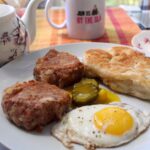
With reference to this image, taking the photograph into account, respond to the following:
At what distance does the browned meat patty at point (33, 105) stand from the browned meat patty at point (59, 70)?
0.37 ft

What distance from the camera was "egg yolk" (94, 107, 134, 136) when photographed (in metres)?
0.73

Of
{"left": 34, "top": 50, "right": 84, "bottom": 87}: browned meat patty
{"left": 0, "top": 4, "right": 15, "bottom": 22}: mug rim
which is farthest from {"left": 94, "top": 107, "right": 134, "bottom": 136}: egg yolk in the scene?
{"left": 0, "top": 4, "right": 15, "bottom": 22}: mug rim

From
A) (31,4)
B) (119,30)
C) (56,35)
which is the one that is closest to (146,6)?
(119,30)

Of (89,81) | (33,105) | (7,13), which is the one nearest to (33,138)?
(33,105)

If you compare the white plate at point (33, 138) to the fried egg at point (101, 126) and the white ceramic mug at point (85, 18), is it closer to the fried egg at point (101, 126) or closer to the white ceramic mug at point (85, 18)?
the fried egg at point (101, 126)

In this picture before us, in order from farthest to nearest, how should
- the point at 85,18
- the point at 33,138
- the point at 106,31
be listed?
the point at 106,31 < the point at 85,18 < the point at 33,138

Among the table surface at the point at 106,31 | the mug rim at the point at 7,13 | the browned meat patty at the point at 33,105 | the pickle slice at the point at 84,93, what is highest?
the mug rim at the point at 7,13

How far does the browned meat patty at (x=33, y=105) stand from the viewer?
A: 0.73 meters

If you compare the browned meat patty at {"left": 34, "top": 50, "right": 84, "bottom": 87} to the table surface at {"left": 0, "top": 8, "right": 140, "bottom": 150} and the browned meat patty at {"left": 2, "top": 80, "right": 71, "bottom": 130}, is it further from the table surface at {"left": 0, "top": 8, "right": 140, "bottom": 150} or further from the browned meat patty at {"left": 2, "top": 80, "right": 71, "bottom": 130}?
the table surface at {"left": 0, "top": 8, "right": 140, "bottom": 150}

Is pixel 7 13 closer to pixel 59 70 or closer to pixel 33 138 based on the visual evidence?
pixel 59 70

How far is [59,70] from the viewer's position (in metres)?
0.94

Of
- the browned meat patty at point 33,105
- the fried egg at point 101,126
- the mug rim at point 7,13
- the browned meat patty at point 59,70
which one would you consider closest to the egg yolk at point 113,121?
the fried egg at point 101,126

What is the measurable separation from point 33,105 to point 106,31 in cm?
87

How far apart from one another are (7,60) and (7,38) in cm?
8
